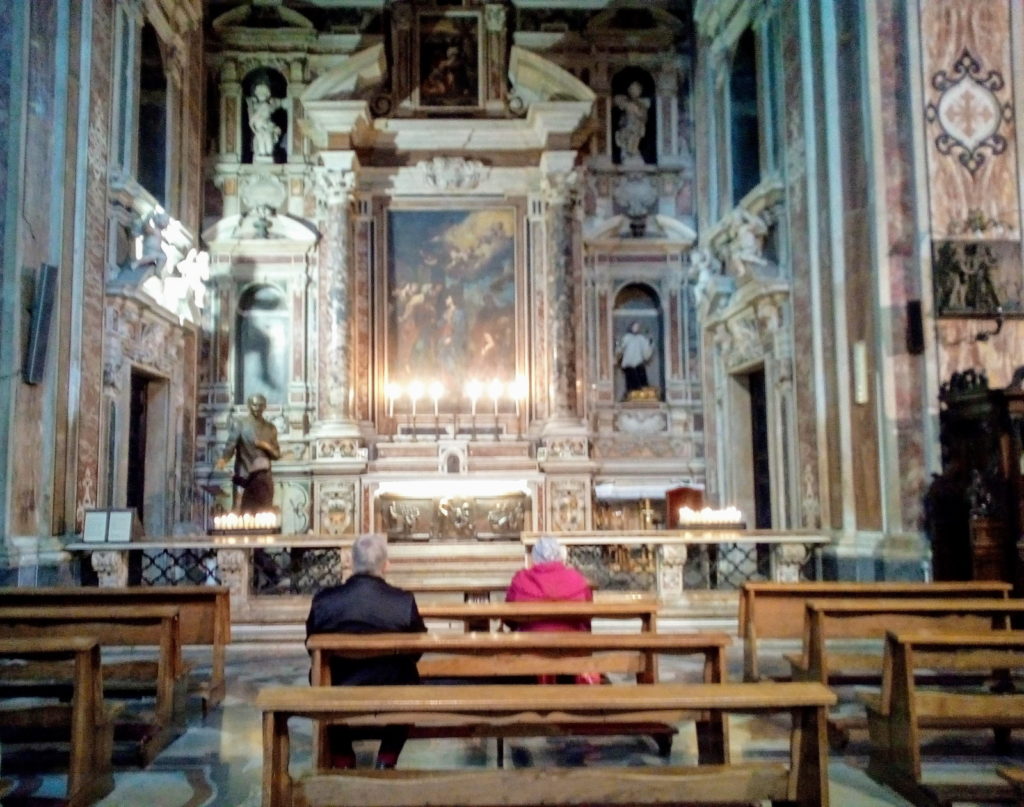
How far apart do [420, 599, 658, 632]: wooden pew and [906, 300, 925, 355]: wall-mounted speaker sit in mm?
4900

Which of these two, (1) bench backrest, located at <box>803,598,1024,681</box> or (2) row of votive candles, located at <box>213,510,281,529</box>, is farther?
(2) row of votive candles, located at <box>213,510,281,529</box>

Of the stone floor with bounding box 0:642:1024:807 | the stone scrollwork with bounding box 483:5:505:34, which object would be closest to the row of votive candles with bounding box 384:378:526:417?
the stone scrollwork with bounding box 483:5:505:34

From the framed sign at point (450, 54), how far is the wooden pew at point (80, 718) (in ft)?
38.9

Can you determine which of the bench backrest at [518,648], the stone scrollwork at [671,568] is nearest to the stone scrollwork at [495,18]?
the stone scrollwork at [671,568]

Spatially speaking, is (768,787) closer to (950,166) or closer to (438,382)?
(950,166)

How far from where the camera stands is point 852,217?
9.10m

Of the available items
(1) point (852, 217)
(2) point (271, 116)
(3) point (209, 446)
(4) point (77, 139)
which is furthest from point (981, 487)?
(2) point (271, 116)

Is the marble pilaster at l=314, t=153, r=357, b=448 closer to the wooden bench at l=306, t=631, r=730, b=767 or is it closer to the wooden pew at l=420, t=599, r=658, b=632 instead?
the wooden pew at l=420, t=599, r=658, b=632

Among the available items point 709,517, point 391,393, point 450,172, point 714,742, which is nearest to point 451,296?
point 391,393

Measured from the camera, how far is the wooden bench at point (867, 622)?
4.76 m

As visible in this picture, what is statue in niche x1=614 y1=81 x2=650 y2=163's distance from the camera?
14.3 meters

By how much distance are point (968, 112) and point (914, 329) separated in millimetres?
2274

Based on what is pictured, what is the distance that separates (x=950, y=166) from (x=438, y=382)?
24.4 ft

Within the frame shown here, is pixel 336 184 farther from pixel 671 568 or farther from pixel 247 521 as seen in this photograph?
pixel 671 568
